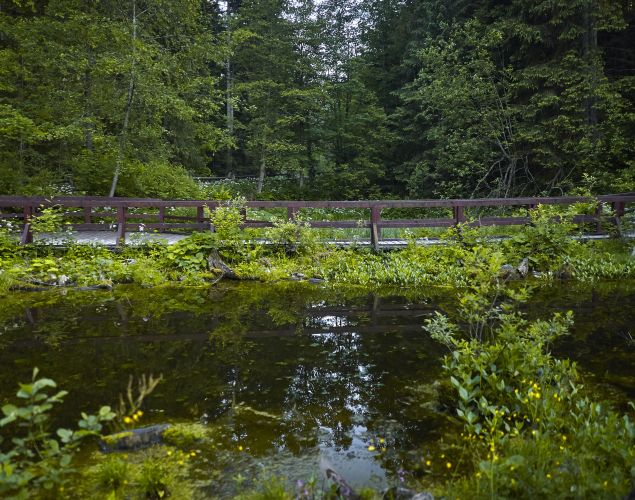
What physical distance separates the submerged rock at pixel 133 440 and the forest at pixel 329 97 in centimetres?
1404

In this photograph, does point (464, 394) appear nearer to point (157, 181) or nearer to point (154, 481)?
A: point (154, 481)

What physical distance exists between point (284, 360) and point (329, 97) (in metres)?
28.3

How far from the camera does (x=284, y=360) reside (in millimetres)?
6820

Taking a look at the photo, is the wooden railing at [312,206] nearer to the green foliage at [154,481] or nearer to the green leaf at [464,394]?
the green leaf at [464,394]

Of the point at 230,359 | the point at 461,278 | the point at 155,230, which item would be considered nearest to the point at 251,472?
the point at 230,359

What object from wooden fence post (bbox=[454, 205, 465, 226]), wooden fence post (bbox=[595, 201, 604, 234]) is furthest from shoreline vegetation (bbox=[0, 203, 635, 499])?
wooden fence post (bbox=[595, 201, 604, 234])

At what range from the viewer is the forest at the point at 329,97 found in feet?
56.0

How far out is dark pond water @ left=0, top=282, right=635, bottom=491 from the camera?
15.0ft

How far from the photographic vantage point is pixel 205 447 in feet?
14.5

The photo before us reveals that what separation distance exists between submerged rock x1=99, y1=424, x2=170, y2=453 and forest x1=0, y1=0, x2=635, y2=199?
553 inches

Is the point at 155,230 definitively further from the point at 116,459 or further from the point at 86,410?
the point at 116,459

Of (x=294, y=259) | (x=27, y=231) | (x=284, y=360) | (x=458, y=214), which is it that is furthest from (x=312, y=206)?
(x=27, y=231)

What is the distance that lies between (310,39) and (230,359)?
30978mm

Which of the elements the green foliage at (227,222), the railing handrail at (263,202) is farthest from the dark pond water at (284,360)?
the railing handrail at (263,202)
